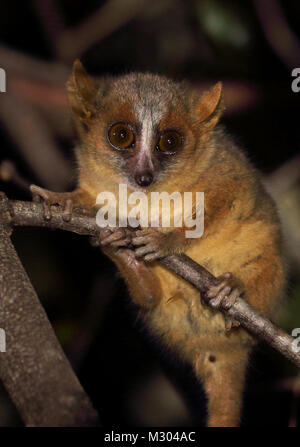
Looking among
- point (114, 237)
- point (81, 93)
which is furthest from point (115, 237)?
point (81, 93)

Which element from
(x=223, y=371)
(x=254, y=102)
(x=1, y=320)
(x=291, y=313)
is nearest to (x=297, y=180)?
(x=254, y=102)

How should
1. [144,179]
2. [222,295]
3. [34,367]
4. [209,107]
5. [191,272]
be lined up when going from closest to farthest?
[34,367] < [191,272] < [222,295] < [144,179] < [209,107]

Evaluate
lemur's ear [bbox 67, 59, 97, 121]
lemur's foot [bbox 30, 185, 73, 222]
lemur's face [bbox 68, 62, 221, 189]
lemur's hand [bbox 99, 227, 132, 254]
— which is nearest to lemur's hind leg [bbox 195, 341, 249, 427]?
lemur's hand [bbox 99, 227, 132, 254]

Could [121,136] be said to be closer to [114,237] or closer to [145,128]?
[145,128]

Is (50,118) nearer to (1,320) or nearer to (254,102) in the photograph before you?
(254,102)

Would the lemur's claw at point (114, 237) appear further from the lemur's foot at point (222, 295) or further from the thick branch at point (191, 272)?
the lemur's foot at point (222, 295)

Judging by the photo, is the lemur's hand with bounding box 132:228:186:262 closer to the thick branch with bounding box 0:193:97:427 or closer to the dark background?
the thick branch with bounding box 0:193:97:427
